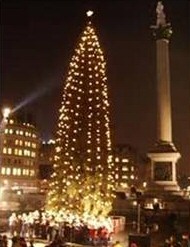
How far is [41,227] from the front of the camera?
105 feet

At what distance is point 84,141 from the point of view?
39219 millimetres

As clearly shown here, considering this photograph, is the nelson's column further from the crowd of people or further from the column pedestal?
the crowd of people

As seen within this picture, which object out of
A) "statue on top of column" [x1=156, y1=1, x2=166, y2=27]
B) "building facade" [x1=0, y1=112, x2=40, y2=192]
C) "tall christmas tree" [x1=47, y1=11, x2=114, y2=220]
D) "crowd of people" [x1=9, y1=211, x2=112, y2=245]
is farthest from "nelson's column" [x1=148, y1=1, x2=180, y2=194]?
"building facade" [x1=0, y1=112, x2=40, y2=192]

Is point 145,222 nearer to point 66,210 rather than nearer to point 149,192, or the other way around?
point 66,210

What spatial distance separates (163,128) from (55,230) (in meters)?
27.6

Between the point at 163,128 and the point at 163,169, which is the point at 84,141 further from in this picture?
the point at 163,128

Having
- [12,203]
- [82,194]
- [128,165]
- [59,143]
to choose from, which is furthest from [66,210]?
[128,165]

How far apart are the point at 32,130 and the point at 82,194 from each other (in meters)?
94.4

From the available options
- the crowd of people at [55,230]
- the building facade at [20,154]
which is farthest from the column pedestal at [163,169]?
the building facade at [20,154]

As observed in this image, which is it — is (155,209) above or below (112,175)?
below

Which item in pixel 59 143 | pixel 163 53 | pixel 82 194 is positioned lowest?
pixel 82 194

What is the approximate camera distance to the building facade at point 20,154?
392ft

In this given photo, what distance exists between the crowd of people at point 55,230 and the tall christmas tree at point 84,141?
349cm

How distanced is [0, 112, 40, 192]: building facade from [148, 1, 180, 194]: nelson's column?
65.2 m
